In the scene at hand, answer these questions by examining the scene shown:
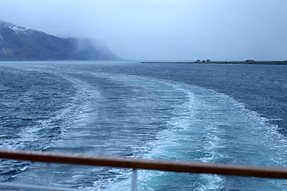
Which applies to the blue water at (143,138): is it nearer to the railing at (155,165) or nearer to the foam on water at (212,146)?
the foam on water at (212,146)

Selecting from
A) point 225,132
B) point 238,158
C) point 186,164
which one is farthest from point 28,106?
point 186,164

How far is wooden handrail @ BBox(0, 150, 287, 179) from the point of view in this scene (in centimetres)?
203

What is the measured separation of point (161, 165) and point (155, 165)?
0.04 meters

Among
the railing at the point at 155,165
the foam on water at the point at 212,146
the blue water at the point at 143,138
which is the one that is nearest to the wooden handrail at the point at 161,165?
the railing at the point at 155,165

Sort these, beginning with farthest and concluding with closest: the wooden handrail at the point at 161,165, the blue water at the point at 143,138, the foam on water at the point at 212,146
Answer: the blue water at the point at 143,138 < the foam on water at the point at 212,146 < the wooden handrail at the point at 161,165

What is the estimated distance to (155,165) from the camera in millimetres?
2105

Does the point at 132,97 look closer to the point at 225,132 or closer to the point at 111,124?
the point at 111,124

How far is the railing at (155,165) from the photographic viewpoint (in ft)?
6.67

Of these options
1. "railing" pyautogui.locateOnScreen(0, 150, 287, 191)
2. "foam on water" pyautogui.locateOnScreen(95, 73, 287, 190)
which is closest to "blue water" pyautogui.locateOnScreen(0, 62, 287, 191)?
"foam on water" pyautogui.locateOnScreen(95, 73, 287, 190)

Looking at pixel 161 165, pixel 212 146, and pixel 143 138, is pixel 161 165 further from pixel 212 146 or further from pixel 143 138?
pixel 143 138

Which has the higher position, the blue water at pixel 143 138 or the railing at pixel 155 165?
the railing at pixel 155 165

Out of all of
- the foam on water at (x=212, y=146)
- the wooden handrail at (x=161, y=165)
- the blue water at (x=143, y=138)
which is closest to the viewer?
the wooden handrail at (x=161, y=165)

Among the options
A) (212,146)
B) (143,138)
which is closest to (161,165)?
(212,146)

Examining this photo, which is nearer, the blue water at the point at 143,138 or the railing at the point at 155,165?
the railing at the point at 155,165
